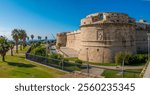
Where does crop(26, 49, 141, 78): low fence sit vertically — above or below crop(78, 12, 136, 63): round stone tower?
below

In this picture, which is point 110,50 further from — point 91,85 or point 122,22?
point 91,85

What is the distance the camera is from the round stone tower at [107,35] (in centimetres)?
2547

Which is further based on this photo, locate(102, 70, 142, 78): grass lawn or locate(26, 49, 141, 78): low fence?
locate(26, 49, 141, 78): low fence

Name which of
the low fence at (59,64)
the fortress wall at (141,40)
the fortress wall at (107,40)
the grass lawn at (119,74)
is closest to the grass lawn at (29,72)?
the low fence at (59,64)

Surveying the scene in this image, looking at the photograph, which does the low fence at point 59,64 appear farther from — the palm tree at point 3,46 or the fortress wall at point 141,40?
the fortress wall at point 141,40

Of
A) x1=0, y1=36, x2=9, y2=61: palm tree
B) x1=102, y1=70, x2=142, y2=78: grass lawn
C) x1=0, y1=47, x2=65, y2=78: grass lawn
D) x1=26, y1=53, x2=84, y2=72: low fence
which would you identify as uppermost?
x1=0, y1=36, x2=9, y2=61: palm tree

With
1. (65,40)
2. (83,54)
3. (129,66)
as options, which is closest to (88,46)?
(83,54)

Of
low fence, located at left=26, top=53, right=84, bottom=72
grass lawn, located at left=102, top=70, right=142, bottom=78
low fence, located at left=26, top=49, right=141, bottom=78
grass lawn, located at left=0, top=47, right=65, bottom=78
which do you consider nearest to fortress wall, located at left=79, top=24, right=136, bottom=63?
low fence, located at left=26, top=53, right=84, bottom=72

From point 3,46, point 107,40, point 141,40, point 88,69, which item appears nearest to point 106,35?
point 107,40

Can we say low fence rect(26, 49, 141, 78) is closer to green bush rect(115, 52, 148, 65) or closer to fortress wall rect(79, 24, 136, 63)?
green bush rect(115, 52, 148, 65)

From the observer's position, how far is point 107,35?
25.7 meters

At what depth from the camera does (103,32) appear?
1010 inches

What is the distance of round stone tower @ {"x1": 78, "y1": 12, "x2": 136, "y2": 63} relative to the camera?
25.5m

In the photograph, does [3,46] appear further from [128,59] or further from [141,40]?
[141,40]
